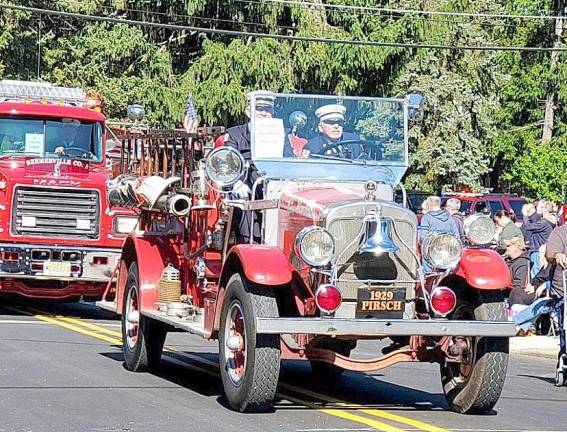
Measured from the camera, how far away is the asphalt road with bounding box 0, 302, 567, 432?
372 inches

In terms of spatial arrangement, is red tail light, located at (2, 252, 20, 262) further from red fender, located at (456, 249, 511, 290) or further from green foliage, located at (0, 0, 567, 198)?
green foliage, located at (0, 0, 567, 198)

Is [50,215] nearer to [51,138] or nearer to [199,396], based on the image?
[51,138]

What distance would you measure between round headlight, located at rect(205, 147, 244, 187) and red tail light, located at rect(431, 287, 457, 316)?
77.5 inches

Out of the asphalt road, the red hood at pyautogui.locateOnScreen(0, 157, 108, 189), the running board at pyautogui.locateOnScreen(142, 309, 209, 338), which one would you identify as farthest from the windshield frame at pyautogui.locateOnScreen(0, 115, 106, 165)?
the running board at pyautogui.locateOnScreen(142, 309, 209, 338)

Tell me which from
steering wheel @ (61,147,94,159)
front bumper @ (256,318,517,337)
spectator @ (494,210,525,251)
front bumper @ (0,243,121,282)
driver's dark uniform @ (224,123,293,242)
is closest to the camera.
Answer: front bumper @ (256,318,517,337)

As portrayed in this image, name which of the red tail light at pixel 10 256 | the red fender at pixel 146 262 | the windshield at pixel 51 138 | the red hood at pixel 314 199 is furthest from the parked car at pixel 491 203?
the red hood at pixel 314 199

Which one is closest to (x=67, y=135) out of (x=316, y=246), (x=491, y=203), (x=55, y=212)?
(x=55, y=212)

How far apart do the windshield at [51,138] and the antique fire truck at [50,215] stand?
15mm

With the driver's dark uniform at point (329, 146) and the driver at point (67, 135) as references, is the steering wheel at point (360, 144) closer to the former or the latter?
the driver's dark uniform at point (329, 146)

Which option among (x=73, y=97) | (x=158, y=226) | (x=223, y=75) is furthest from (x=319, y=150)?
(x=223, y=75)

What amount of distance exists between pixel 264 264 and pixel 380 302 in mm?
954

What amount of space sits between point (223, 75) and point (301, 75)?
2587 millimetres

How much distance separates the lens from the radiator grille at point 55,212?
59.7ft

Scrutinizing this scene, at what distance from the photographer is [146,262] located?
41.4 ft
